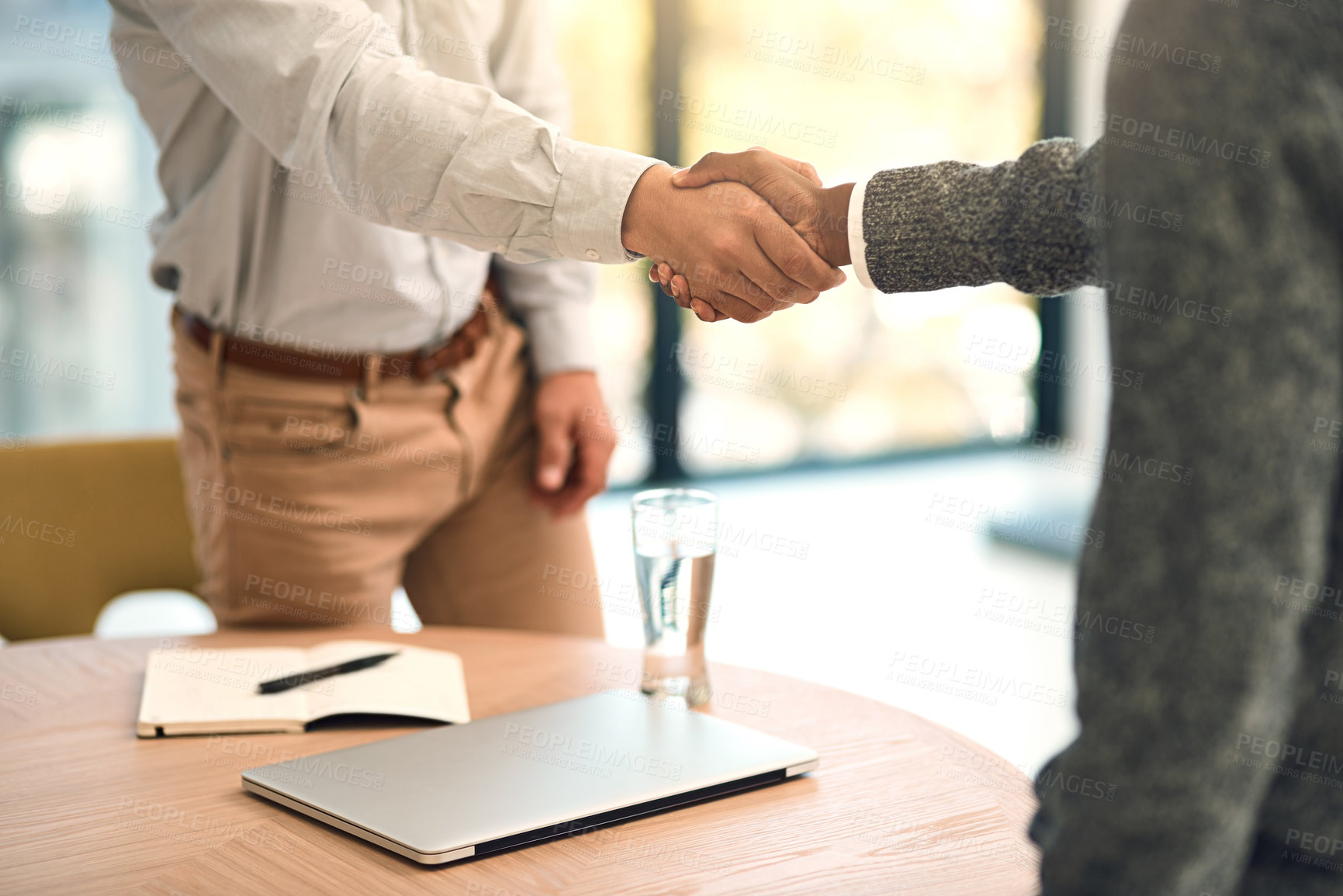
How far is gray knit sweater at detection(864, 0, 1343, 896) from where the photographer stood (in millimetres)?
418

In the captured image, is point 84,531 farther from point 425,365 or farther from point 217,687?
point 217,687

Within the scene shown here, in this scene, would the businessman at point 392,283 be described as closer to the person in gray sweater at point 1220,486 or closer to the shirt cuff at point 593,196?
the shirt cuff at point 593,196

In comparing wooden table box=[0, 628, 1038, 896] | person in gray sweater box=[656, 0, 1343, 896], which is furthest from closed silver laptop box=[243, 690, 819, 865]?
person in gray sweater box=[656, 0, 1343, 896]

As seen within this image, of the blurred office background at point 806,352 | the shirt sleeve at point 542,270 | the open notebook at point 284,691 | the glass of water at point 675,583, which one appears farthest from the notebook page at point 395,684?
the blurred office background at point 806,352

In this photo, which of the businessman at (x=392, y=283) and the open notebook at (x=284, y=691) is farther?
A: the businessman at (x=392, y=283)

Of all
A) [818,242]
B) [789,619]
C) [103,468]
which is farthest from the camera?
[789,619]

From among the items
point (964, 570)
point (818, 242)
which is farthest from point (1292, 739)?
point (964, 570)

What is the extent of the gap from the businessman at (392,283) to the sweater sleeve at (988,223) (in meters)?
0.28

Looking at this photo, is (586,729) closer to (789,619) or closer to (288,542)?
(288,542)

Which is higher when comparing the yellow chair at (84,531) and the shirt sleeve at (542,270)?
the shirt sleeve at (542,270)

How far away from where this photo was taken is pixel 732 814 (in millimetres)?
734

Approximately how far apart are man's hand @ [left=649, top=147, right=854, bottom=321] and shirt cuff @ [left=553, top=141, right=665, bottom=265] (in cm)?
5

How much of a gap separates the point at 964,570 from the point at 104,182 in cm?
265

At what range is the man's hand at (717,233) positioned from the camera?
1054mm
